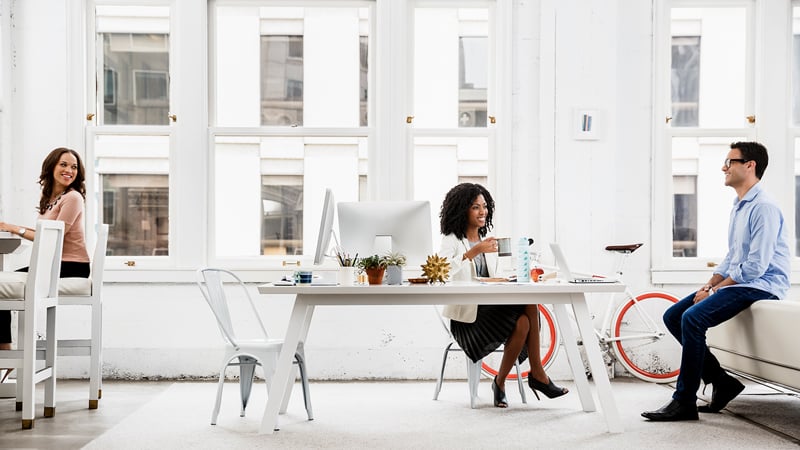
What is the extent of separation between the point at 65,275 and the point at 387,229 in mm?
1966

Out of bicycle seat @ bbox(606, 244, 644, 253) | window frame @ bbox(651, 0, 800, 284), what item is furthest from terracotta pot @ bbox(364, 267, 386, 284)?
window frame @ bbox(651, 0, 800, 284)

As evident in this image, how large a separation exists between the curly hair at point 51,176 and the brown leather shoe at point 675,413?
3.41 meters

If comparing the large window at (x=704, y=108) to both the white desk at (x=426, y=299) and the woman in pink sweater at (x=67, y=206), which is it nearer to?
the white desk at (x=426, y=299)

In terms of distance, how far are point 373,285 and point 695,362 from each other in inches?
65.1

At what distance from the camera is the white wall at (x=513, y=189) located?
526 cm

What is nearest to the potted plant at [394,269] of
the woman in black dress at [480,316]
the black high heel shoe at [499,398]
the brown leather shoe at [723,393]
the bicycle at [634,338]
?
the woman in black dress at [480,316]

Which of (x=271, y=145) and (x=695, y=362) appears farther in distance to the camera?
(x=271, y=145)

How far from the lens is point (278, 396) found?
3.60 meters

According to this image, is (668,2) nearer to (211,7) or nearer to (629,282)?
(629,282)

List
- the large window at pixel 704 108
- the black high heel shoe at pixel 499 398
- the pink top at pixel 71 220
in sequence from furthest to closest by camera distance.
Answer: the large window at pixel 704 108, the pink top at pixel 71 220, the black high heel shoe at pixel 499 398

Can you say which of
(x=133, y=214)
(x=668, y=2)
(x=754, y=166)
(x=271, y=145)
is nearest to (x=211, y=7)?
(x=271, y=145)

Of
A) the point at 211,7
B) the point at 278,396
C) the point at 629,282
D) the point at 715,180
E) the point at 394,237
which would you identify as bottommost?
the point at 278,396

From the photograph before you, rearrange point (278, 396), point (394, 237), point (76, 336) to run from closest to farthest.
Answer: point (278, 396)
point (394, 237)
point (76, 336)

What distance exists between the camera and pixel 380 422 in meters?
3.95
